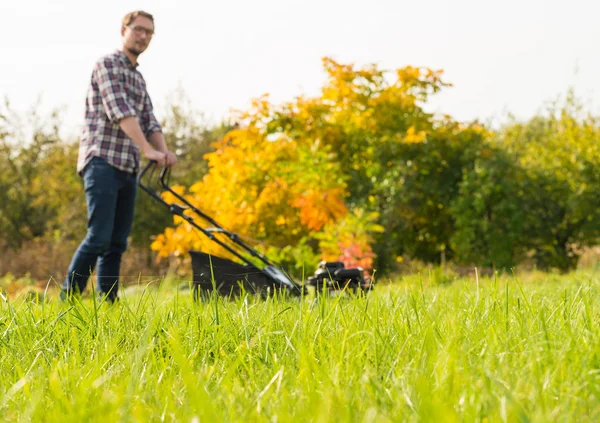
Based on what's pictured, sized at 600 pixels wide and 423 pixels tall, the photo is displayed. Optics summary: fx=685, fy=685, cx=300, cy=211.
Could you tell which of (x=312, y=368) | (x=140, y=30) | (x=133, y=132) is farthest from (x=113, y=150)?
(x=312, y=368)

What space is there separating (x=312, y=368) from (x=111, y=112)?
9.68ft

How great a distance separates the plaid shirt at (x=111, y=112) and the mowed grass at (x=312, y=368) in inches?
79.2

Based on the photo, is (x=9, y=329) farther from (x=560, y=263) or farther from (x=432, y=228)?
(x=560, y=263)

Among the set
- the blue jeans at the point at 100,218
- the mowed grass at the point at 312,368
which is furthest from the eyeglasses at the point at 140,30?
the mowed grass at the point at 312,368

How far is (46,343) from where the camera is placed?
192 centimetres

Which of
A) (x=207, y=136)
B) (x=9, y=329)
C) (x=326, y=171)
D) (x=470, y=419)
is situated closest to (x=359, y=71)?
(x=326, y=171)

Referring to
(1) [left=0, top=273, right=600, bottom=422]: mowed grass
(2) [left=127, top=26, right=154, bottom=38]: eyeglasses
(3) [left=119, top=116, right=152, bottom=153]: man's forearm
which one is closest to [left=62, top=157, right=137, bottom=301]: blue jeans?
(3) [left=119, top=116, right=152, bottom=153]: man's forearm

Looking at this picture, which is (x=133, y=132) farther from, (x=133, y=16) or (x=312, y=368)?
(x=312, y=368)

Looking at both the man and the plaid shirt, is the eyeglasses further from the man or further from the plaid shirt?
the plaid shirt

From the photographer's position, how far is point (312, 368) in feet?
5.03

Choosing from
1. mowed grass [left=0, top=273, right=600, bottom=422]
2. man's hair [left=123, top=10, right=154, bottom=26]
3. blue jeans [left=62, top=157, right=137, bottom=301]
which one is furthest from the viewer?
man's hair [left=123, top=10, right=154, bottom=26]

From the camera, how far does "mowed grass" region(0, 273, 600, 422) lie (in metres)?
1.19

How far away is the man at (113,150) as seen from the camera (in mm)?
4051

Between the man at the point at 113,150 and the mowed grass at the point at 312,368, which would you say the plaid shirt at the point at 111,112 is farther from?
the mowed grass at the point at 312,368
